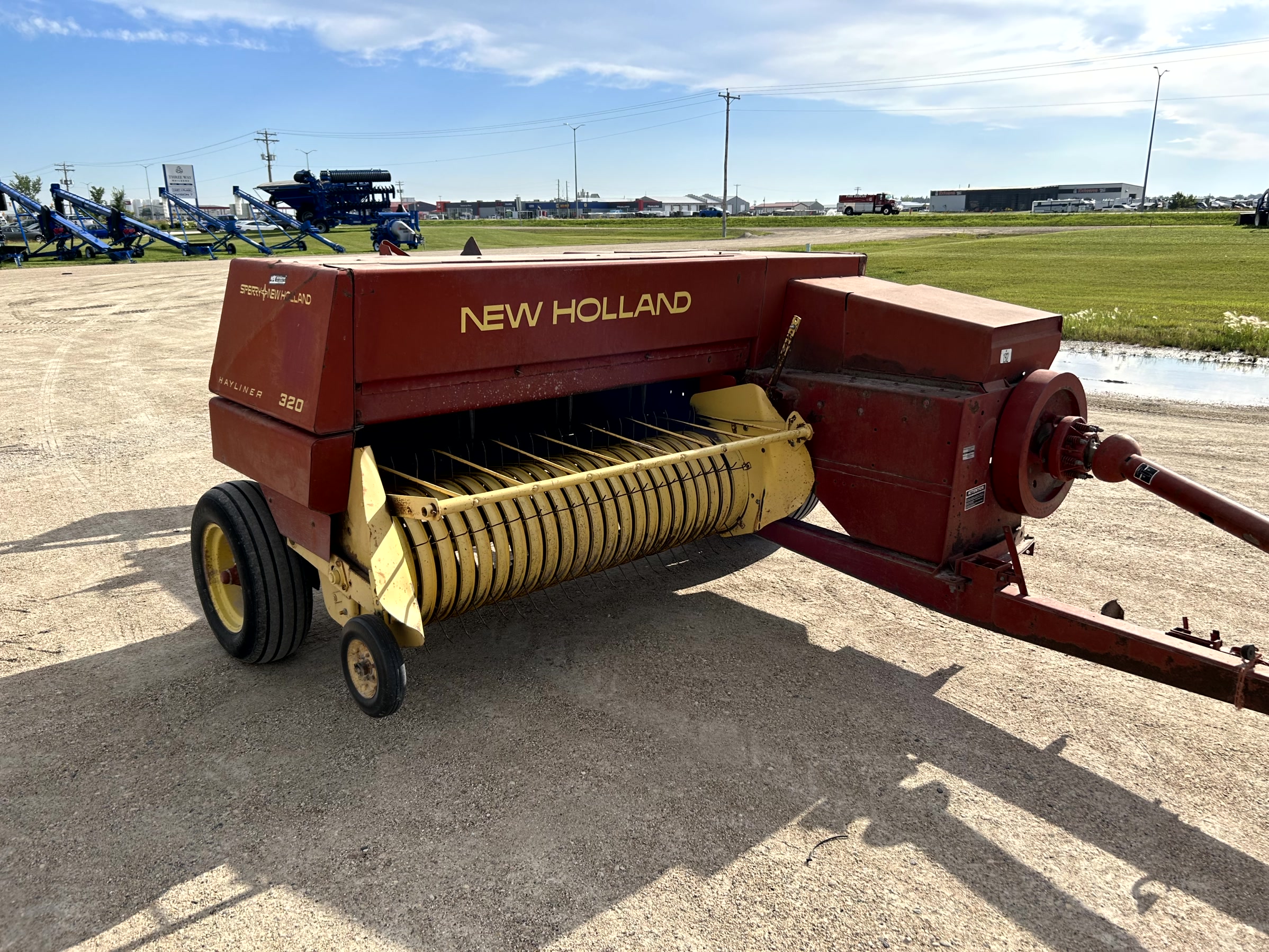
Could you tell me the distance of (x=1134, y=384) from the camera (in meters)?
11.0

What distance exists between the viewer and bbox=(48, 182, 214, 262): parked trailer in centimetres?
3153

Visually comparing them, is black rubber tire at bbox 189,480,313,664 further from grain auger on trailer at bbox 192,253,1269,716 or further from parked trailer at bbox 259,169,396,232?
parked trailer at bbox 259,169,396,232

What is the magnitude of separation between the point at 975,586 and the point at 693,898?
1970 millimetres

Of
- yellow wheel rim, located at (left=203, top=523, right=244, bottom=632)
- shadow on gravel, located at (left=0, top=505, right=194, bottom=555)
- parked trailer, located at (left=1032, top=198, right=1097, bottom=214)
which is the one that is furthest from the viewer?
parked trailer, located at (left=1032, top=198, right=1097, bottom=214)

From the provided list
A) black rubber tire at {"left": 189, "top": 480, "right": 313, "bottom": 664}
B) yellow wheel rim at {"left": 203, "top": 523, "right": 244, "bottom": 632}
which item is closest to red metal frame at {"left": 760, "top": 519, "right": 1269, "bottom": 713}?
black rubber tire at {"left": 189, "top": 480, "right": 313, "bottom": 664}

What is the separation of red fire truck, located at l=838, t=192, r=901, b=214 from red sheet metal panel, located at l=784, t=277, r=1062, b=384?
226 feet

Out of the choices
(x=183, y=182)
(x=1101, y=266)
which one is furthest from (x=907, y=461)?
(x=183, y=182)

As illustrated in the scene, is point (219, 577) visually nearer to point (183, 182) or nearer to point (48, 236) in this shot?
point (48, 236)

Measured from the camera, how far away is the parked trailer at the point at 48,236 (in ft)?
99.7

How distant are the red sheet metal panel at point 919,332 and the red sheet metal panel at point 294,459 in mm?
2608

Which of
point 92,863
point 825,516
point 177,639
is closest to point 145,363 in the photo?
point 177,639

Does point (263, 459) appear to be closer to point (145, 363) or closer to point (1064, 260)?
point (145, 363)

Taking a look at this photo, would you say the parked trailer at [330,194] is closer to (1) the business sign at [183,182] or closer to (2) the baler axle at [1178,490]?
(1) the business sign at [183,182]

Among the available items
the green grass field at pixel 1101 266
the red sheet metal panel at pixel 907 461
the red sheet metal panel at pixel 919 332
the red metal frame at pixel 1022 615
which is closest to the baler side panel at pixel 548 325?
the red sheet metal panel at pixel 919 332
